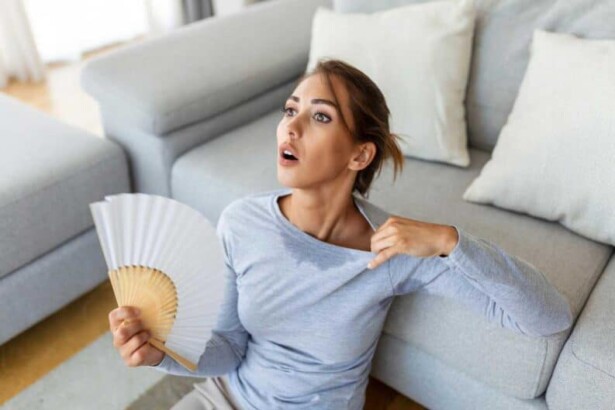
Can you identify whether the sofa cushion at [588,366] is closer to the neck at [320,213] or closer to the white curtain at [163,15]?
the neck at [320,213]

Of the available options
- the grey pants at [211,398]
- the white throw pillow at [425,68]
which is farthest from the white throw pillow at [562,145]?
the grey pants at [211,398]

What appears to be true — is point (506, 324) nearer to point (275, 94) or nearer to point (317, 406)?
point (317, 406)

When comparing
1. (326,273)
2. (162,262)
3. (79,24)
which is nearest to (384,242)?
(326,273)

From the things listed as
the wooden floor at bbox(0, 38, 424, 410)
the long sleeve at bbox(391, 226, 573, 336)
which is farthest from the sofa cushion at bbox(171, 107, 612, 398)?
the wooden floor at bbox(0, 38, 424, 410)

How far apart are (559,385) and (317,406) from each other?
0.45 metres

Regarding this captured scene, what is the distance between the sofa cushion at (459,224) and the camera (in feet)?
3.95

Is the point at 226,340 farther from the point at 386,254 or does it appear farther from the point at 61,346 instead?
the point at 61,346

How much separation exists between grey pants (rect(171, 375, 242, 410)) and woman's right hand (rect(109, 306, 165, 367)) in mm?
310

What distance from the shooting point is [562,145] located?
138 cm

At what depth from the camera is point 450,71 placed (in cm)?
163

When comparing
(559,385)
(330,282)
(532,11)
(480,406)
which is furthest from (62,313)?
(532,11)

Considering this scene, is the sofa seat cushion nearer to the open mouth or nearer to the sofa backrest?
the open mouth

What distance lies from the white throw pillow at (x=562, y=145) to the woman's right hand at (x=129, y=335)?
2.95 ft

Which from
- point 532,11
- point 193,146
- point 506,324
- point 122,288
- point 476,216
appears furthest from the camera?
point 193,146
